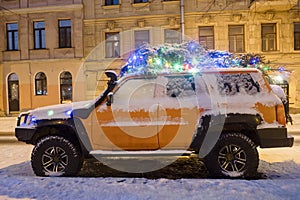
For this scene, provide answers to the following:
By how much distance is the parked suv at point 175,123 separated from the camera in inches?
218

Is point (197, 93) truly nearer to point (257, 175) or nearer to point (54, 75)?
point (257, 175)

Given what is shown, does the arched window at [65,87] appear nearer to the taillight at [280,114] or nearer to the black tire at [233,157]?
the black tire at [233,157]

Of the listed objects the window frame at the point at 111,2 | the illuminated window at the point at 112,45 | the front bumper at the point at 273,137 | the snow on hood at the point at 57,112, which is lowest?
the front bumper at the point at 273,137

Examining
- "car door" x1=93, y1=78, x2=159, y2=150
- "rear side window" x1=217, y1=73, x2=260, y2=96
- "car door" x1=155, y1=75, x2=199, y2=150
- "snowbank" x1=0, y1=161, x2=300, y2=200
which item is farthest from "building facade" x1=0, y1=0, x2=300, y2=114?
"snowbank" x1=0, y1=161, x2=300, y2=200

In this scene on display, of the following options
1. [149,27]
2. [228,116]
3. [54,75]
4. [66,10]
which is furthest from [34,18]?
[228,116]

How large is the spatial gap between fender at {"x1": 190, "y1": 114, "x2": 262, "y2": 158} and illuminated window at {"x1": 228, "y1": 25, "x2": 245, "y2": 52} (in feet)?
52.2

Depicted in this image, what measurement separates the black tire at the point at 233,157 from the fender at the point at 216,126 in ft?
0.35

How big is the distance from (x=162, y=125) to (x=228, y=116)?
1191mm

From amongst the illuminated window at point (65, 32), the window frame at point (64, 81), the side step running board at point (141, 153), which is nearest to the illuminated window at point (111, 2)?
the illuminated window at point (65, 32)

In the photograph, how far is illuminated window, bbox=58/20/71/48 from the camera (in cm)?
2208

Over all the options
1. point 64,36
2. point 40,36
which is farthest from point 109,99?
point 40,36

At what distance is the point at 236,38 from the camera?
20.6 meters

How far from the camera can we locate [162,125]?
5.61 meters

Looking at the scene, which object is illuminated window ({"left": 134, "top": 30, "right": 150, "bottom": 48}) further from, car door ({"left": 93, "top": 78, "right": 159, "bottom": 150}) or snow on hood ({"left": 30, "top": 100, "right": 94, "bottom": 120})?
car door ({"left": 93, "top": 78, "right": 159, "bottom": 150})
